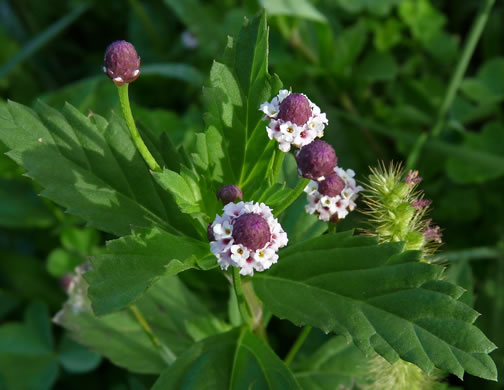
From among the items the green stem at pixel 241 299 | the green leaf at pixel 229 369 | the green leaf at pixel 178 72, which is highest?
the green leaf at pixel 178 72

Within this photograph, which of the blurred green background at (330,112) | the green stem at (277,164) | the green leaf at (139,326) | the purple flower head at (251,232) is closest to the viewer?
the purple flower head at (251,232)

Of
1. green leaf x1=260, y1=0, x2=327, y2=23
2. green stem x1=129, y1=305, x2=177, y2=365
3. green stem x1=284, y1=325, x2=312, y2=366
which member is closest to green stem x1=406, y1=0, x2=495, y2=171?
green leaf x1=260, y1=0, x2=327, y2=23

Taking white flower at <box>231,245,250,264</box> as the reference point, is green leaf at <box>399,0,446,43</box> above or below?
above

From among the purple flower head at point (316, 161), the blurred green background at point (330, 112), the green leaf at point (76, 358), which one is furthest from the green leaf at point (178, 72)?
the purple flower head at point (316, 161)

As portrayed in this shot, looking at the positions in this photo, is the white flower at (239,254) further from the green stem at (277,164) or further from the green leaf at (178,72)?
the green leaf at (178,72)

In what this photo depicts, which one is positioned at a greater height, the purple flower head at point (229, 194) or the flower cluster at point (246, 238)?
the purple flower head at point (229, 194)

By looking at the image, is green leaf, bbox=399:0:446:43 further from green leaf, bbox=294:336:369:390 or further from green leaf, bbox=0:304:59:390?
green leaf, bbox=0:304:59:390
